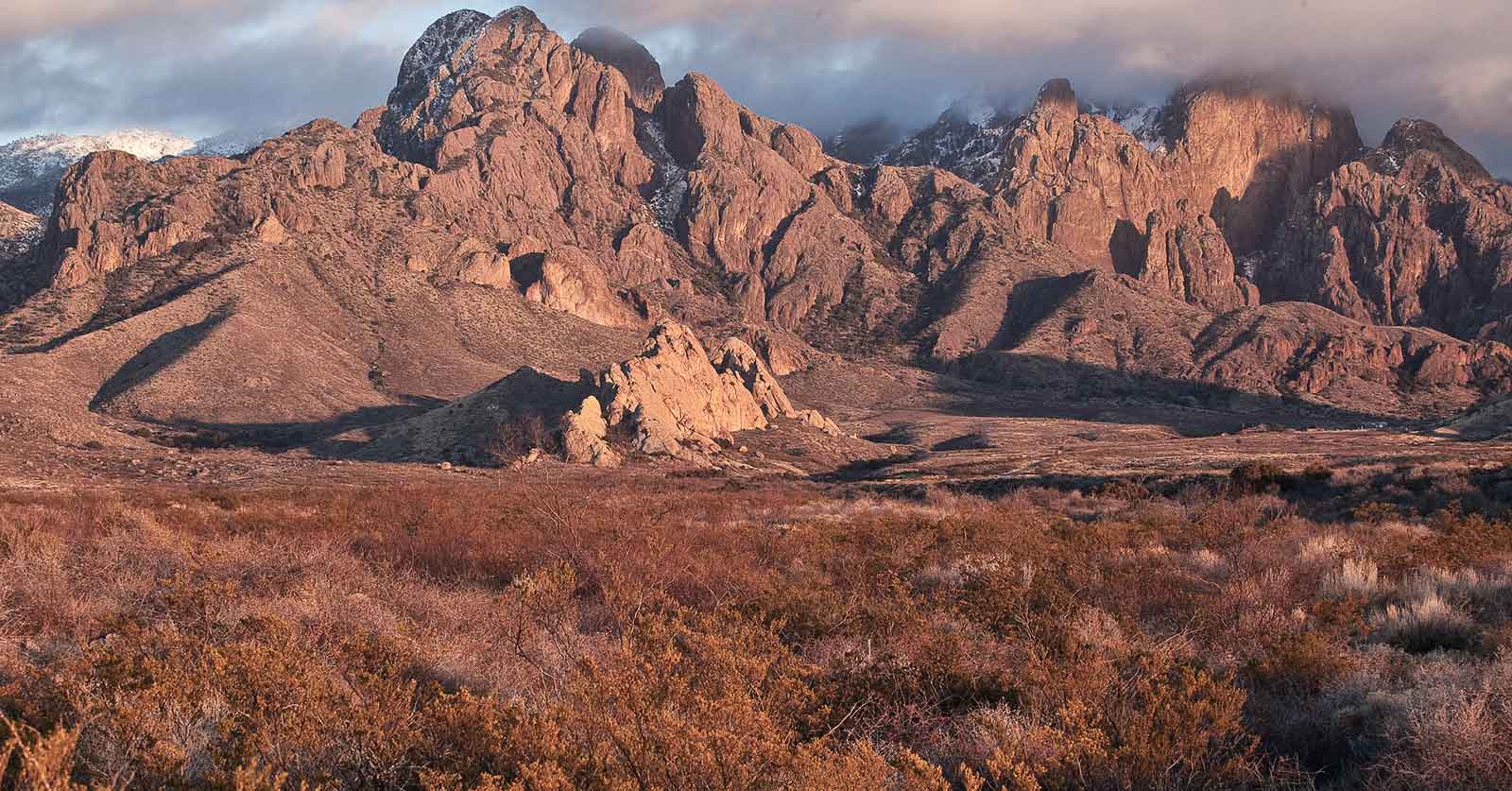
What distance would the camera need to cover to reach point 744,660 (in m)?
5.89

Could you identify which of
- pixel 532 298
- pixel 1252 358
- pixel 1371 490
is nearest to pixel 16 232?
pixel 532 298

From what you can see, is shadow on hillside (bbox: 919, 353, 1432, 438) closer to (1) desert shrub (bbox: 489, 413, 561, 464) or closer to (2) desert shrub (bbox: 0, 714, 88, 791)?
(1) desert shrub (bbox: 489, 413, 561, 464)

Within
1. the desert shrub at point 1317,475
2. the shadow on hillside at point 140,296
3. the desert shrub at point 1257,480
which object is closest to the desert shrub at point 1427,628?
the desert shrub at point 1257,480

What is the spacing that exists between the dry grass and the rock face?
476ft

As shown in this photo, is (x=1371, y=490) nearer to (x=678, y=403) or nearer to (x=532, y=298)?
(x=678, y=403)

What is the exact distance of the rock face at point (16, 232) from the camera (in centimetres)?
12451

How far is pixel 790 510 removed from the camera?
1054 inches

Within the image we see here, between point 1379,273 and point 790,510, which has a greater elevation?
point 1379,273

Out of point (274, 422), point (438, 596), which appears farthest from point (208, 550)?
point (274, 422)

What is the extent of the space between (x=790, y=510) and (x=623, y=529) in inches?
476

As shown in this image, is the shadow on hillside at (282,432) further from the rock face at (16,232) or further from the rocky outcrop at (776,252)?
the rocky outcrop at (776,252)

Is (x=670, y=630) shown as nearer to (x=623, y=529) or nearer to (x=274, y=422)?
(x=623, y=529)

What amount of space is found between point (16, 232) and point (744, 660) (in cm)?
16715

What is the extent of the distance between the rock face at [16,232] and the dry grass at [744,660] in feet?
476
